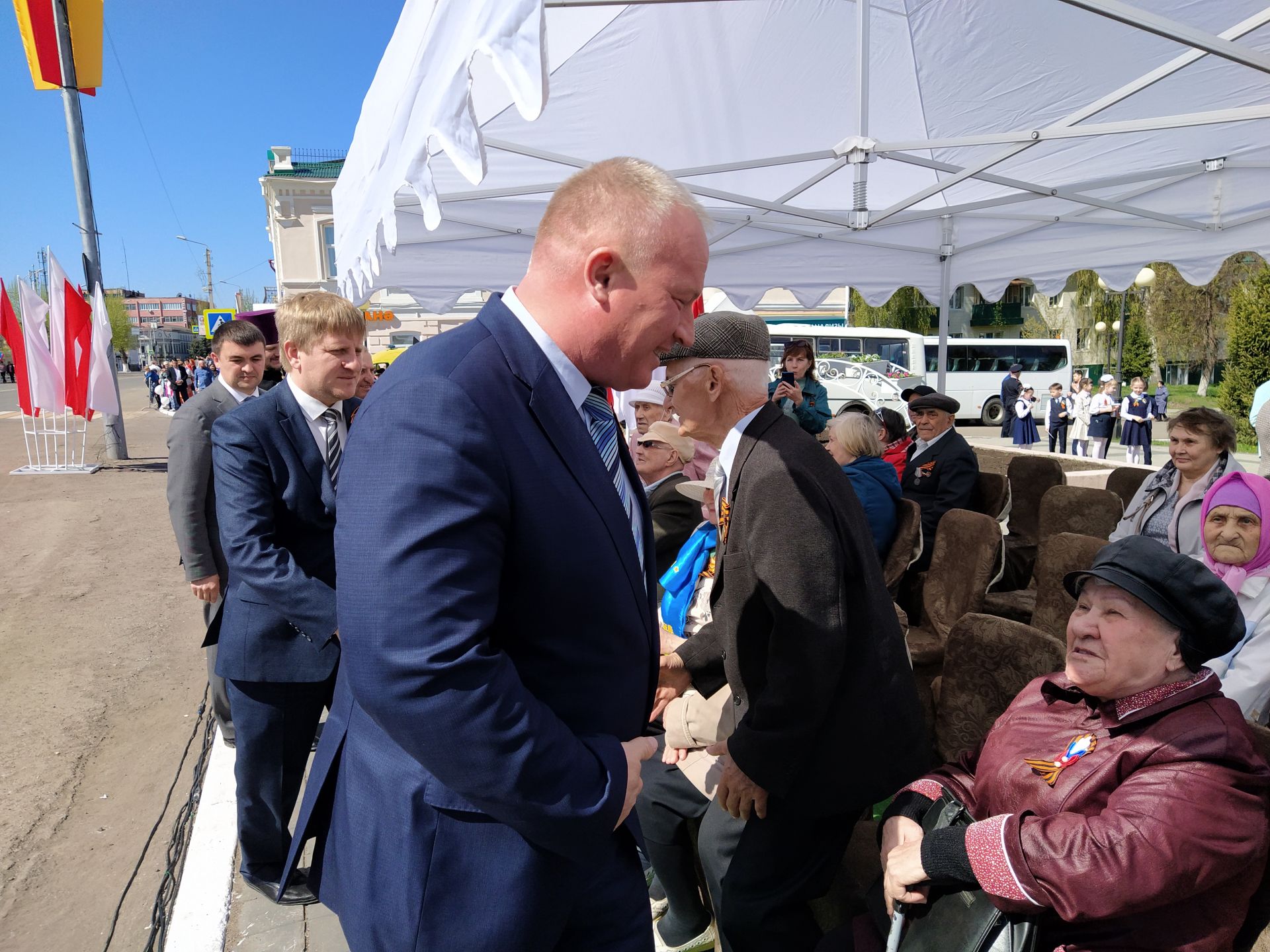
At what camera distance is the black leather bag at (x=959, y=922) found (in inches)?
56.2

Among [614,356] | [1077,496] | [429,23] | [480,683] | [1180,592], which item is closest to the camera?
[480,683]

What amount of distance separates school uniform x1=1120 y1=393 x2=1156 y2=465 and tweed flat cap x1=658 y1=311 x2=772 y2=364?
15501mm

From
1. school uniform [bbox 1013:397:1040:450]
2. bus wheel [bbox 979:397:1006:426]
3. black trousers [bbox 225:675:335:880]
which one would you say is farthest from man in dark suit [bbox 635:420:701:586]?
bus wheel [bbox 979:397:1006:426]

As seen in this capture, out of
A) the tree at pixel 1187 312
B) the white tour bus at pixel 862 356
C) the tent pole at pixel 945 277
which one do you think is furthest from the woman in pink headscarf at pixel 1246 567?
the tree at pixel 1187 312

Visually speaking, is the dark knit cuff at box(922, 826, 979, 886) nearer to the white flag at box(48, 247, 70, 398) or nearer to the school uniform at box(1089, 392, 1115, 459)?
the white flag at box(48, 247, 70, 398)

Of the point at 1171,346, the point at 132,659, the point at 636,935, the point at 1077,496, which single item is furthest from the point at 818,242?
the point at 1171,346

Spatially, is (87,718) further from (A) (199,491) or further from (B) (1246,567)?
(B) (1246,567)

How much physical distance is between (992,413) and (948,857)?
26.1 meters

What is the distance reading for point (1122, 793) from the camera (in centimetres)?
139

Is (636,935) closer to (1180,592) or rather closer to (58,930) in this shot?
(1180,592)

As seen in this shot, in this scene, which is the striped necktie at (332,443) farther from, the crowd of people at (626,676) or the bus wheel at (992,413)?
the bus wheel at (992,413)

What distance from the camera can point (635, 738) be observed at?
4.00ft

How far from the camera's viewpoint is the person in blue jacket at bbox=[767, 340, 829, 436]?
7.25 metres

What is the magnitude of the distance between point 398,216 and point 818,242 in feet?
12.0
